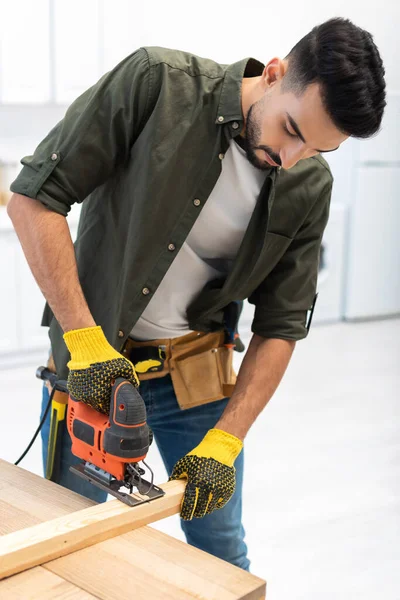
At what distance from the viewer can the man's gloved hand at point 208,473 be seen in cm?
144

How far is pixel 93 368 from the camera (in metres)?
1.36

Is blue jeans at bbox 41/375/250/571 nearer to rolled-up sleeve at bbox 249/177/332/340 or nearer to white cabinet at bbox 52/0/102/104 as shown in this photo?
rolled-up sleeve at bbox 249/177/332/340

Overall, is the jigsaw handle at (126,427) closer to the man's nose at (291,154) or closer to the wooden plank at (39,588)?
the wooden plank at (39,588)

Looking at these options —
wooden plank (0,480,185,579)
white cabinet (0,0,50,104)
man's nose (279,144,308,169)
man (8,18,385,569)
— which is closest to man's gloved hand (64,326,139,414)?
man (8,18,385,569)

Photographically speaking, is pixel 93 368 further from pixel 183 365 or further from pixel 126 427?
pixel 183 365

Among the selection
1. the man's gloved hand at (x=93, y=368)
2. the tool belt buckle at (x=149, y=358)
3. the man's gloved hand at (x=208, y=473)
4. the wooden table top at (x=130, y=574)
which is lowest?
the man's gloved hand at (x=208, y=473)

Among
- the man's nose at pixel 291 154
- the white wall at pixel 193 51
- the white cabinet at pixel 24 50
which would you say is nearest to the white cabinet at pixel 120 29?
the white wall at pixel 193 51

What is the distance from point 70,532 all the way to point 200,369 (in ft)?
2.10

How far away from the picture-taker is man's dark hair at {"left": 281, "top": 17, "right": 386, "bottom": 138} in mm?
1326

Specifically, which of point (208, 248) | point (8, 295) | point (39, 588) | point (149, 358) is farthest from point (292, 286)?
point (8, 295)

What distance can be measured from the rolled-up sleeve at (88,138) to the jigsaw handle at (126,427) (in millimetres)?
389

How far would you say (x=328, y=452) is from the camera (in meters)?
3.54

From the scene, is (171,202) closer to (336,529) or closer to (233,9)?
(336,529)

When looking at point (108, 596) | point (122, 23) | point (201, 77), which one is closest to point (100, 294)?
point (201, 77)
